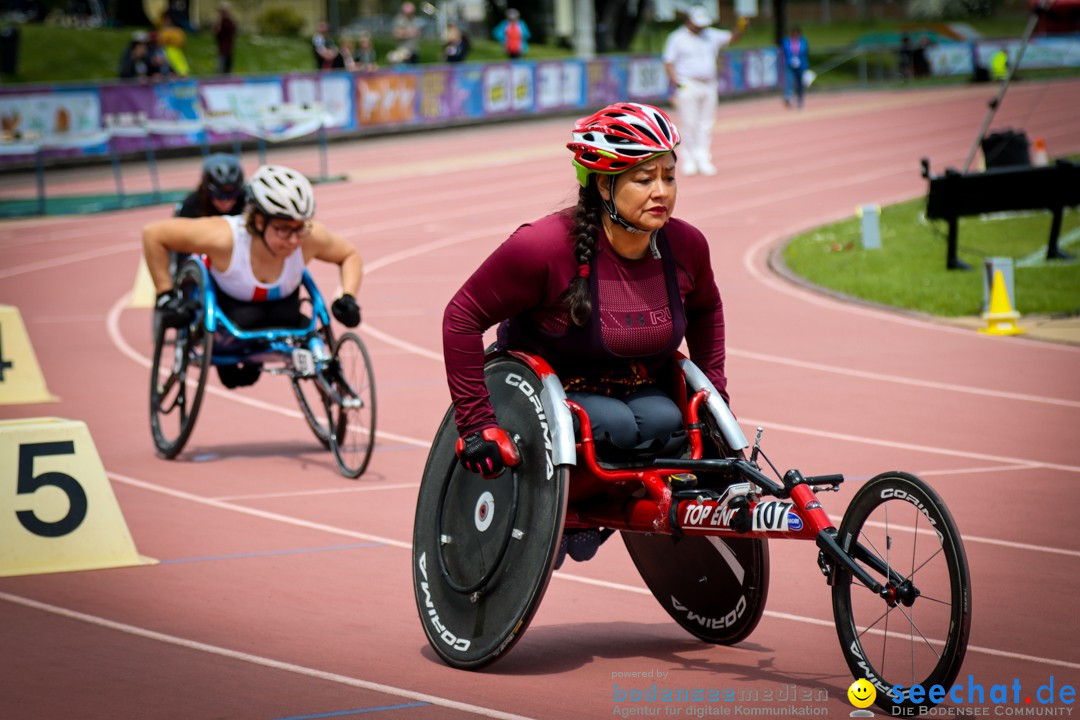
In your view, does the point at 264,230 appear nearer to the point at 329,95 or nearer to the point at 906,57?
the point at 329,95

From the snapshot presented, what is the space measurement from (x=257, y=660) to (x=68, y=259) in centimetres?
1646

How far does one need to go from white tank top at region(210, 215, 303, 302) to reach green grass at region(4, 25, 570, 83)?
30068 millimetres

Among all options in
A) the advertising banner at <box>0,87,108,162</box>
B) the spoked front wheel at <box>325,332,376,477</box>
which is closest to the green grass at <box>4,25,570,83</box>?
the advertising banner at <box>0,87,108,162</box>

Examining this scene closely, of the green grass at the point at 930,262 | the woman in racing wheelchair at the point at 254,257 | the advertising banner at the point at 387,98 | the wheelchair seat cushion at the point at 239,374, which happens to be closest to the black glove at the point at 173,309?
the woman in racing wheelchair at the point at 254,257

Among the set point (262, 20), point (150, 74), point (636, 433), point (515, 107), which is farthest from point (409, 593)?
point (262, 20)

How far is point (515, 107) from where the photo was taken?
40500mm

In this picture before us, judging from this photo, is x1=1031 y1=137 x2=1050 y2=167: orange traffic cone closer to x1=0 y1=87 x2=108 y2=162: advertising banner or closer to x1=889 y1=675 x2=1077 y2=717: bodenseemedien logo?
x1=0 y1=87 x2=108 y2=162: advertising banner

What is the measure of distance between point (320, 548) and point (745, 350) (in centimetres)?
630

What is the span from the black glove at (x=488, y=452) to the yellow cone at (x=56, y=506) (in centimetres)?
285

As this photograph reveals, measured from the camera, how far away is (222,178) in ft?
35.9

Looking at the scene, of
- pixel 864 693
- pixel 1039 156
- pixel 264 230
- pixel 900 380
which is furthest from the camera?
pixel 1039 156

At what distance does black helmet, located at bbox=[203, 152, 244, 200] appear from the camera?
10945 millimetres

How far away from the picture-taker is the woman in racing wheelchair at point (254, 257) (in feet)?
31.4

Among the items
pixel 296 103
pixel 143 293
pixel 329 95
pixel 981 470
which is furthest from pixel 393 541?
pixel 329 95
